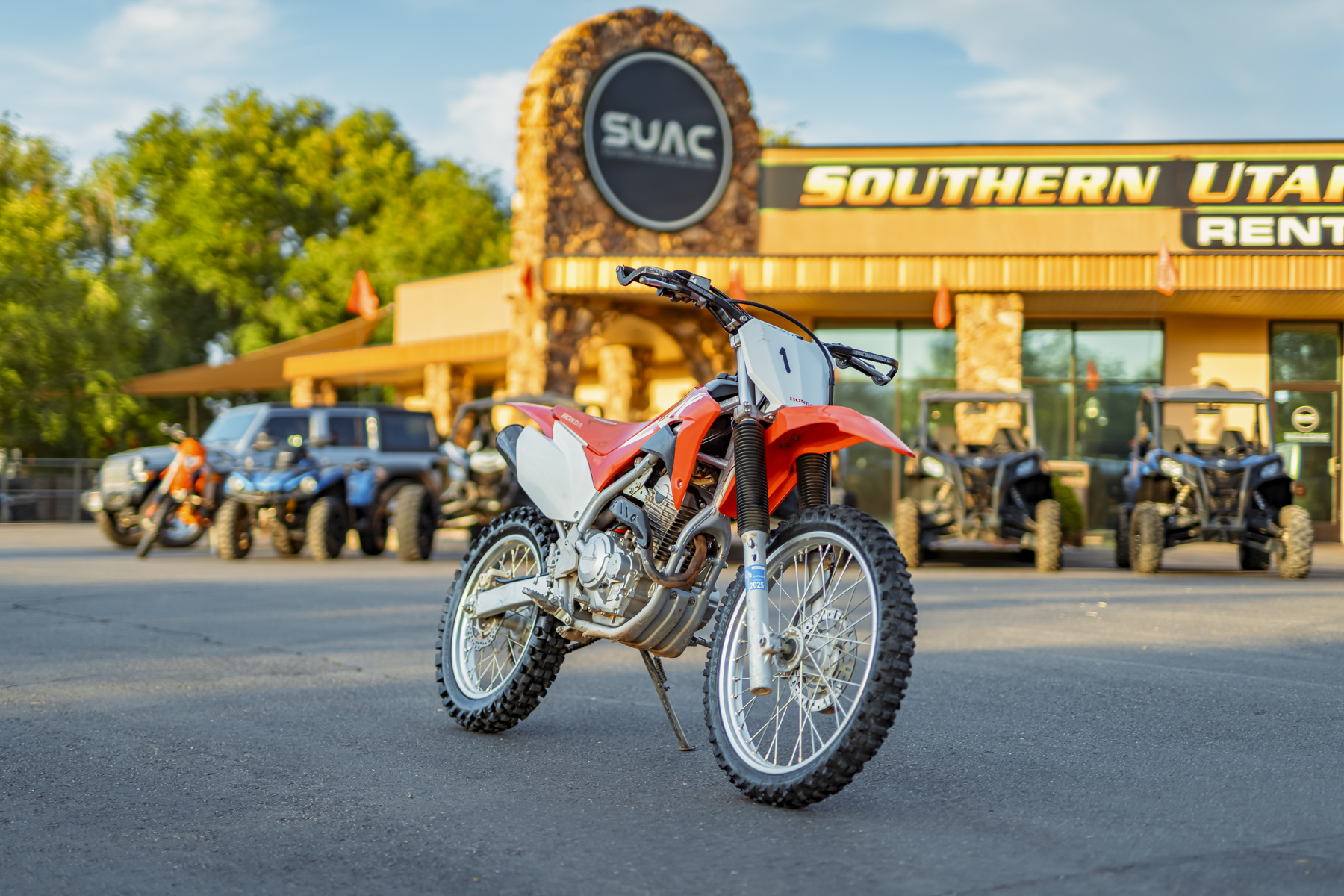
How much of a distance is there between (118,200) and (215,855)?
53389 millimetres

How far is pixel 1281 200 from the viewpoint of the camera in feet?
70.9

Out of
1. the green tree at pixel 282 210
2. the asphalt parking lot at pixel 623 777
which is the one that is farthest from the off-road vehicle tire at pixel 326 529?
the green tree at pixel 282 210

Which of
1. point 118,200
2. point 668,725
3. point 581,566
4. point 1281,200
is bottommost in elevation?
point 668,725

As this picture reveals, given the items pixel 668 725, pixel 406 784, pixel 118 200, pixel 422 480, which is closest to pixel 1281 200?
pixel 422 480

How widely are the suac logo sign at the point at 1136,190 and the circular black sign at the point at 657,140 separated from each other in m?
1.25

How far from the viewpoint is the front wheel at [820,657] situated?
3979 mm

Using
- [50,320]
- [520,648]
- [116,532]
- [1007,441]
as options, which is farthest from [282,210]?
[520,648]

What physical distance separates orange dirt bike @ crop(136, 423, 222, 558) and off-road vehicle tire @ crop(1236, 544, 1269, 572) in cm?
1235

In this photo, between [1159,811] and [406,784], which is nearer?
[1159,811]

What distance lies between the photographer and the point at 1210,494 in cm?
1446

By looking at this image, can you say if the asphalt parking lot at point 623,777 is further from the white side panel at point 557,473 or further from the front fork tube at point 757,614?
the white side panel at point 557,473

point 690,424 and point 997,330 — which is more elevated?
point 997,330

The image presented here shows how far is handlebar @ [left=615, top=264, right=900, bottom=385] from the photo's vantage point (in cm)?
475

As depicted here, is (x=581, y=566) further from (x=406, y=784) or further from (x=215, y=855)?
(x=215, y=855)
